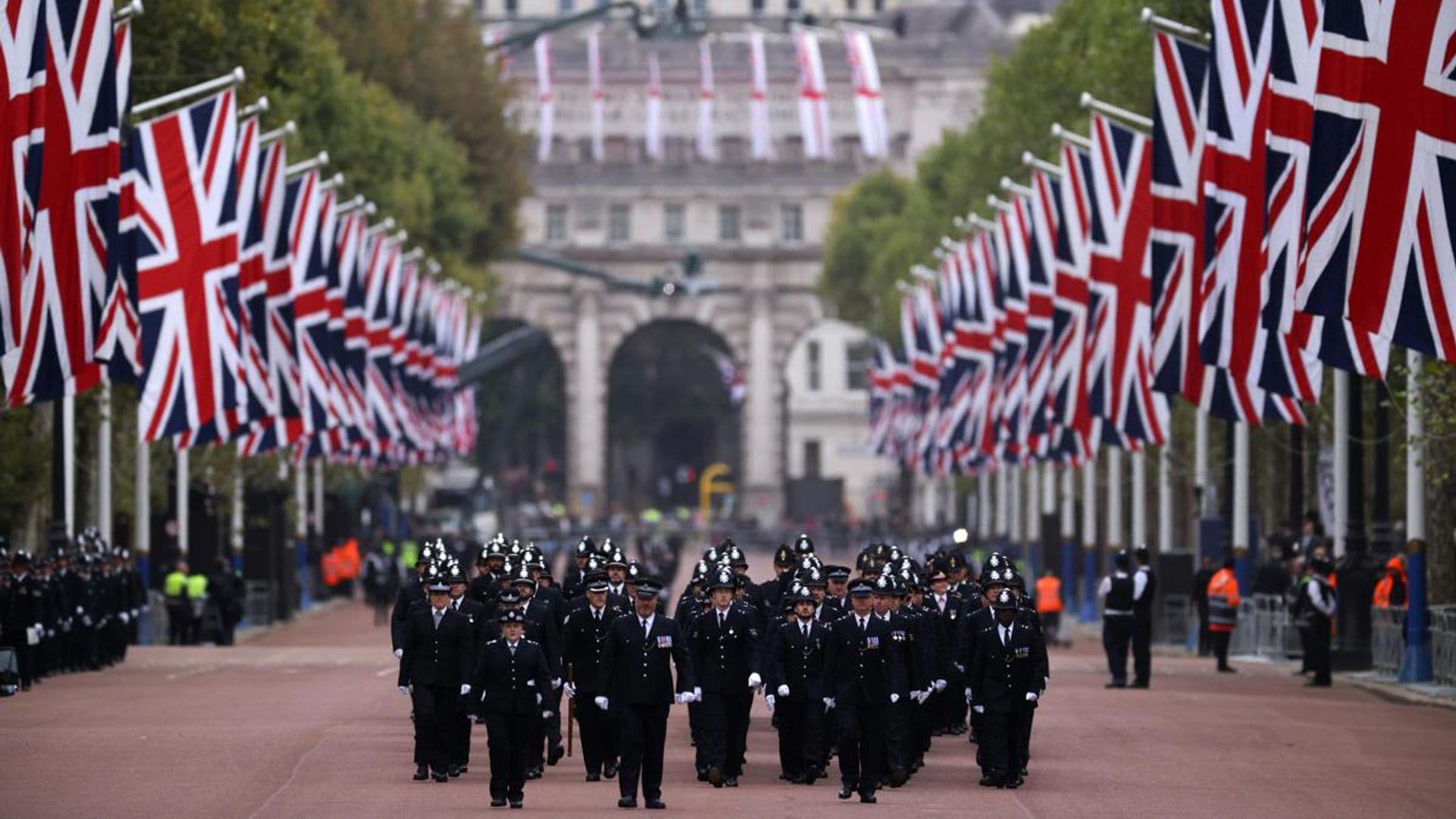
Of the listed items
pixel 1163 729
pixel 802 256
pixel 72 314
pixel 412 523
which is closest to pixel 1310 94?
pixel 1163 729

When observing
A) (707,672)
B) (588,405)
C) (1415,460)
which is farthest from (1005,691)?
(588,405)

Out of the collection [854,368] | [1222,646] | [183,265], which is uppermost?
[854,368]

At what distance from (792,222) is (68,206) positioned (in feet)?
398

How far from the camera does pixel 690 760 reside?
102ft

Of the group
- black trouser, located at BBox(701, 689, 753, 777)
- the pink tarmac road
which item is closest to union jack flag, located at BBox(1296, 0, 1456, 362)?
the pink tarmac road

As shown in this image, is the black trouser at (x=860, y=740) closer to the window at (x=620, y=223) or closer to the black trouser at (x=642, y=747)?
the black trouser at (x=642, y=747)

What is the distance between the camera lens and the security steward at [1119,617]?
4078 centimetres

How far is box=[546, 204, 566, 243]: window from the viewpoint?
156 m

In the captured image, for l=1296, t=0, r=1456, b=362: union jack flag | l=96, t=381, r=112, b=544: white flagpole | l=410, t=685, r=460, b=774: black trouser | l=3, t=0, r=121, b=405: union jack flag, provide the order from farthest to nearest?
l=96, t=381, r=112, b=544: white flagpole < l=3, t=0, r=121, b=405: union jack flag < l=1296, t=0, r=1456, b=362: union jack flag < l=410, t=685, r=460, b=774: black trouser

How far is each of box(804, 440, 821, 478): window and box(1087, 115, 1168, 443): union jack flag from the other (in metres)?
114

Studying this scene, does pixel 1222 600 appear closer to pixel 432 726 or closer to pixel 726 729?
pixel 726 729

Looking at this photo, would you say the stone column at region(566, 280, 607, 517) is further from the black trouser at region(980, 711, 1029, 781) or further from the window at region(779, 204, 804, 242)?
the black trouser at region(980, 711, 1029, 781)

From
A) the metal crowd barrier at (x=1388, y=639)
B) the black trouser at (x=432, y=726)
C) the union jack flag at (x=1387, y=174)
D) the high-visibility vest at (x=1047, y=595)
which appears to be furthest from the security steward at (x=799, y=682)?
the high-visibility vest at (x=1047, y=595)

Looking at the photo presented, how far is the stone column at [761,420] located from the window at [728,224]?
124 inches
